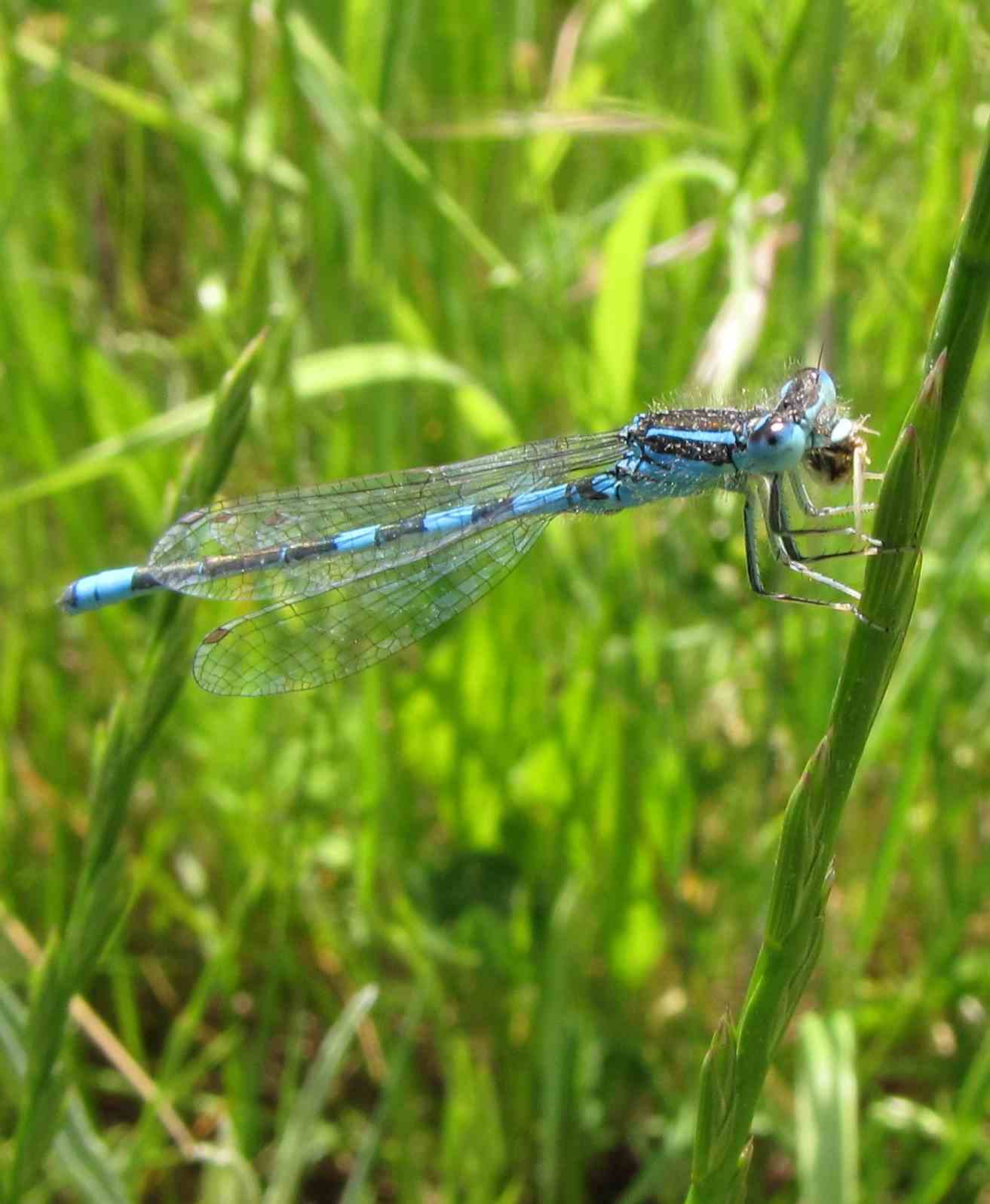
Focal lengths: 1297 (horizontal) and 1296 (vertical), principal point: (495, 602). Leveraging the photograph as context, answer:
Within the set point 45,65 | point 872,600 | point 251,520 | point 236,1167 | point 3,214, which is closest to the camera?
point 872,600

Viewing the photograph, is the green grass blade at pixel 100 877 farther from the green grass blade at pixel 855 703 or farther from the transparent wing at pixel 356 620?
the transparent wing at pixel 356 620

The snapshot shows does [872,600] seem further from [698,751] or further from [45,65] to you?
[45,65]

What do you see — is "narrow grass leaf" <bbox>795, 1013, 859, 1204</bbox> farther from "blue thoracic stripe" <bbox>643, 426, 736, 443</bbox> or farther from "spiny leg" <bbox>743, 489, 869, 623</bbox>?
"blue thoracic stripe" <bbox>643, 426, 736, 443</bbox>

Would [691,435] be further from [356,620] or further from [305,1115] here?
[305,1115]

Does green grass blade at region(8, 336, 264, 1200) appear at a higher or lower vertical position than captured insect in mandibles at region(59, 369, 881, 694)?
lower

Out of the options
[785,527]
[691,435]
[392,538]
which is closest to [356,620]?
[392,538]

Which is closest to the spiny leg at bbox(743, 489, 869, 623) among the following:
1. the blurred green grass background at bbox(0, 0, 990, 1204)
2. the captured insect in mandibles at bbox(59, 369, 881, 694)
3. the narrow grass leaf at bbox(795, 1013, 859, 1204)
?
the captured insect in mandibles at bbox(59, 369, 881, 694)

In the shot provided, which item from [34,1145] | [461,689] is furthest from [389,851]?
[34,1145]

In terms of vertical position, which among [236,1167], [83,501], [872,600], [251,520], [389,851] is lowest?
[236,1167]
